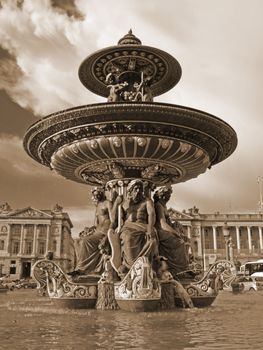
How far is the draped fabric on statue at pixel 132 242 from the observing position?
23.0ft

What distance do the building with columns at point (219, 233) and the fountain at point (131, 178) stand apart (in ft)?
253

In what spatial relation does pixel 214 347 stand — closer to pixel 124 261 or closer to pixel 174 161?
pixel 124 261

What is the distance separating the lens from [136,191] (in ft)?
24.6

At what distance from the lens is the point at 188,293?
712 cm

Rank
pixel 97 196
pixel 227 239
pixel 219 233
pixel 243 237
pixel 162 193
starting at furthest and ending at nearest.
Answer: pixel 219 233
pixel 243 237
pixel 227 239
pixel 97 196
pixel 162 193

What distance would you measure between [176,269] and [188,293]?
2.13ft

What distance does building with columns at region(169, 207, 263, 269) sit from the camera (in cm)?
8506

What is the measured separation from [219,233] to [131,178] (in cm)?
8139

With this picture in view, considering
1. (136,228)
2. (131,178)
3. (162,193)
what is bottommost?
(136,228)

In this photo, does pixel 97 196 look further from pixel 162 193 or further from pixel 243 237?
pixel 243 237

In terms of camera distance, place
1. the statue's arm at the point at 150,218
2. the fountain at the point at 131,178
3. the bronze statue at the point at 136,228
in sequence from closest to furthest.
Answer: the fountain at the point at 131,178 → the bronze statue at the point at 136,228 → the statue's arm at the point at 150,218

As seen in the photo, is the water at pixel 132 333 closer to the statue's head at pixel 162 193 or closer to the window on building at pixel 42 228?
the statue's head at pixel 162 193

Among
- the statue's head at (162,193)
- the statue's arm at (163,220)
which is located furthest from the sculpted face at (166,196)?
the statue's arm at (163,220)

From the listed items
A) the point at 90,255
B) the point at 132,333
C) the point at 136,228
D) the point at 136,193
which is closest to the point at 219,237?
the point at 90,255
